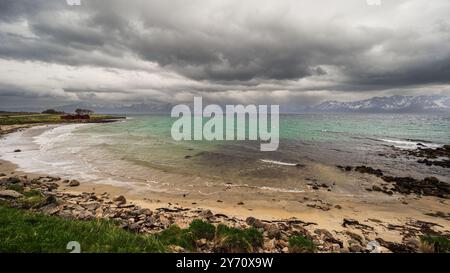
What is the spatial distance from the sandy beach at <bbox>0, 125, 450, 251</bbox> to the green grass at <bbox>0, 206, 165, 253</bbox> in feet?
14.2

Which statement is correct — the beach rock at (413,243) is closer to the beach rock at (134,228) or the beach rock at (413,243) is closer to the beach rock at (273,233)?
the beach rock at (273,233)

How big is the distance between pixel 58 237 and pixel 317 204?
16334mm

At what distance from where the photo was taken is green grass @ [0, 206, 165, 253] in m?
6.97

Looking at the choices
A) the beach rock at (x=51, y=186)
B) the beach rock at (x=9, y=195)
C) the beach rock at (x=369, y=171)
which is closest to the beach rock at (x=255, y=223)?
the beach rock at (x=9, y=195)

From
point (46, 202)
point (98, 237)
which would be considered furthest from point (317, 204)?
point (46, 202)

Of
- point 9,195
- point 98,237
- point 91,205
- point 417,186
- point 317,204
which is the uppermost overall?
point 98,237

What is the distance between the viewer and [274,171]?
2900 centimetres

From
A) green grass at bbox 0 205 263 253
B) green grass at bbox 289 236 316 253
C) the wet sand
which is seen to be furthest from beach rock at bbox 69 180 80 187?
green grass at bbox 289 236 316 253

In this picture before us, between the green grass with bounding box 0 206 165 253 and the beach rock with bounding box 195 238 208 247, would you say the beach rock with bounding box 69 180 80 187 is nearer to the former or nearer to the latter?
the green grass with bounding box 0 206 165 253

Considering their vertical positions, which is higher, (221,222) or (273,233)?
(273,233)

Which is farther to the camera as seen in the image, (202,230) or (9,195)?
(9,195)

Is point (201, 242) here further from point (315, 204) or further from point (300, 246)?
point (315, 204)

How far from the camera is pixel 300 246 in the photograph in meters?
9.61

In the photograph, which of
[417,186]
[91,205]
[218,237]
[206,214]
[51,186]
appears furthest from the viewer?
[417,186]
